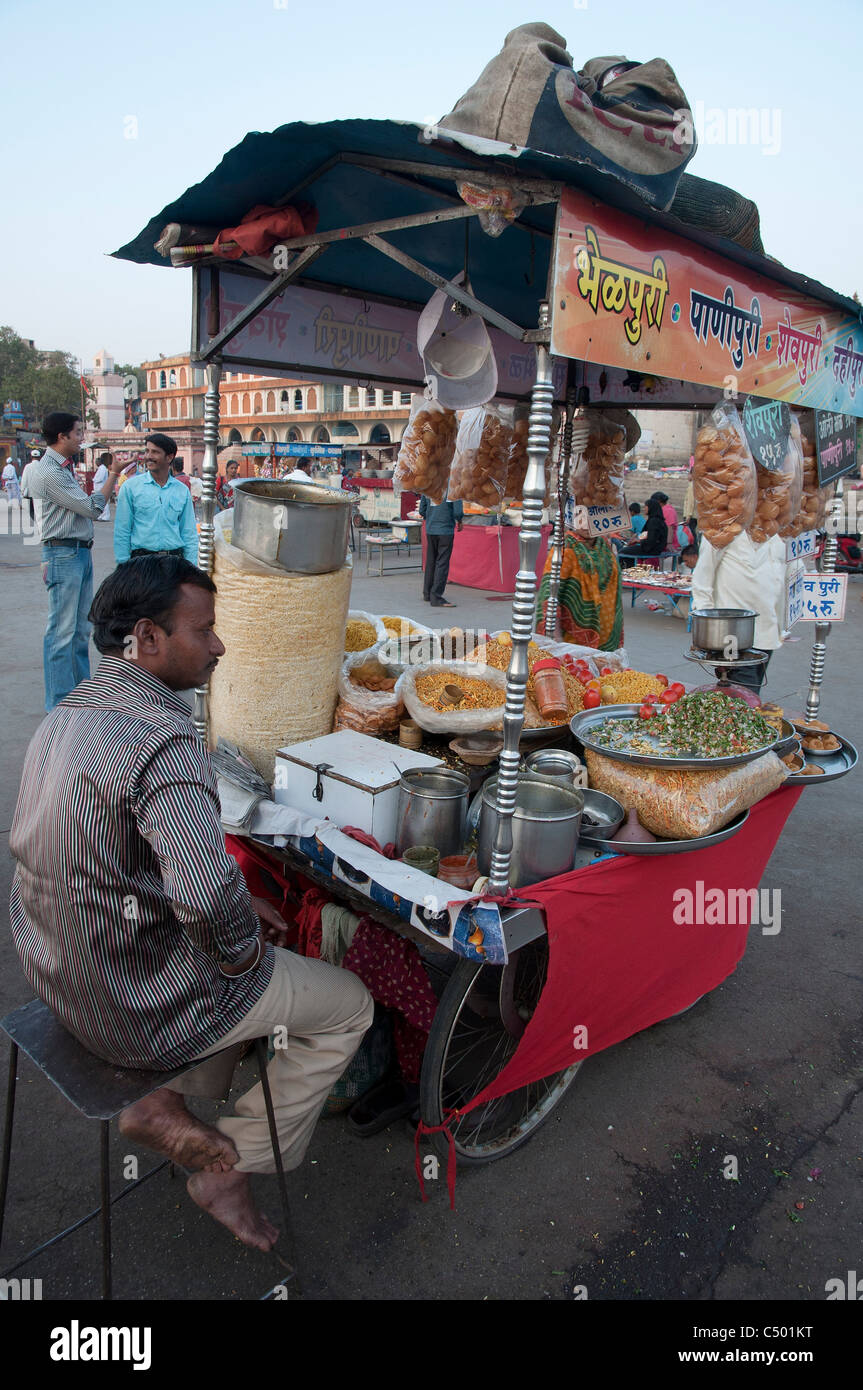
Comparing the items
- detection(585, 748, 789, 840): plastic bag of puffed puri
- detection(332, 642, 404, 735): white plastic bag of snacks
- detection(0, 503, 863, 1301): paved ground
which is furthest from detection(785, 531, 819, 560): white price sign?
detection(332, 642, 404, 735): white plastic bag of snacks

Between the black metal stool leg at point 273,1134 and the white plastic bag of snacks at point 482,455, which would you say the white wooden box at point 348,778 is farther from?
the white plastic bag of snacks at point 482,455

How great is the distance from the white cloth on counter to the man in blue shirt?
3661 mm

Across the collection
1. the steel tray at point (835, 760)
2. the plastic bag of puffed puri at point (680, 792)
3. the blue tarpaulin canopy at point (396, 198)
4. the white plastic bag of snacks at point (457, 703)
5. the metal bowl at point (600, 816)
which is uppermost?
the blue tarpaulin canopy at point (396, 198)

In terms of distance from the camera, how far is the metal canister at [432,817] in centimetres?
256

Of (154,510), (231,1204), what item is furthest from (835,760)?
(154,510)

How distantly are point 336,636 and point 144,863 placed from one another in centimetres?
156

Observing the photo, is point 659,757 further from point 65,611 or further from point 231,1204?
point 65,611

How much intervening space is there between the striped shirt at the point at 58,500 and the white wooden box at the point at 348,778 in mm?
3531

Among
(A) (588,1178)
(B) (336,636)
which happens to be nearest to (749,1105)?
(A) (588,1178)

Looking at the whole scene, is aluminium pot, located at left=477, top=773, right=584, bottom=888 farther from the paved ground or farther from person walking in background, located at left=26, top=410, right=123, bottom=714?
person walking in background, located at left=26, top=410, right=123, bottom=714

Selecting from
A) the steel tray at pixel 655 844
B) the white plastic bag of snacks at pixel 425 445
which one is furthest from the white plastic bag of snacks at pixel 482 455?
the steel tray at pixel 655 844

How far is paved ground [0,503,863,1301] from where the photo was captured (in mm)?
2111

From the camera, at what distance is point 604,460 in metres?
5.34

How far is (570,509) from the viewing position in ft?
19.2
